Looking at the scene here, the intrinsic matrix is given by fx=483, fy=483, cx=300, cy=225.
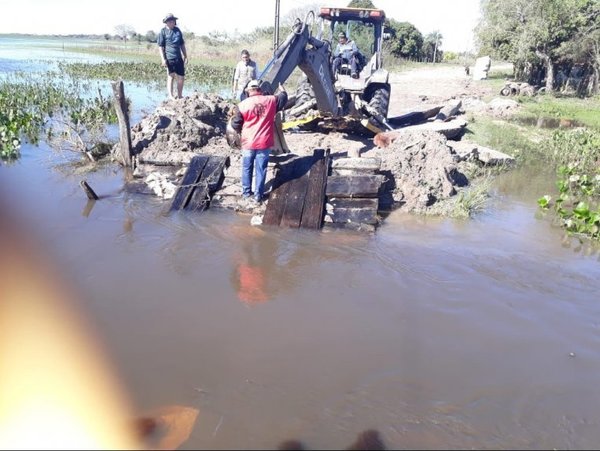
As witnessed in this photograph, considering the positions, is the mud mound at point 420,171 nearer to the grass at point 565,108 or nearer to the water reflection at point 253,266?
the water reflection at point 253,266

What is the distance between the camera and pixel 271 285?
4562mm

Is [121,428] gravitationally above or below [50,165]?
below

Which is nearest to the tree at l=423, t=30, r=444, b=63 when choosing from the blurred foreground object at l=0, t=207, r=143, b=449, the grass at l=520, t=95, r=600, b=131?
the grass at l=520, t=95, r=600, b=131

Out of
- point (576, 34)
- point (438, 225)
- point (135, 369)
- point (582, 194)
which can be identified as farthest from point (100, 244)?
point (576, 34)

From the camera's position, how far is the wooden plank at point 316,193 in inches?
242

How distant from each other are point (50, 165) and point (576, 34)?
872 inches

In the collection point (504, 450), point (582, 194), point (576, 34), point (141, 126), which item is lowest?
point (504, 450)

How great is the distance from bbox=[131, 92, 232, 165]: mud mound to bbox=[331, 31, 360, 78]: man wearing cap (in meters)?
2.96

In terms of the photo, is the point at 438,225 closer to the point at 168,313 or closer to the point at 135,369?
the point at 168,313

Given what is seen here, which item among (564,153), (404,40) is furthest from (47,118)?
(404,40)

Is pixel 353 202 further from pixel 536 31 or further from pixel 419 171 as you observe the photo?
pixel 536 31

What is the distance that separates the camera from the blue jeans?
256 inches

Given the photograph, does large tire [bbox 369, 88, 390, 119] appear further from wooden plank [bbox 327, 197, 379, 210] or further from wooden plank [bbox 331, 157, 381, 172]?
wooden plank [bbox 327, 197, 379, 210]

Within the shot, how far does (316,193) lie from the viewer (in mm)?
6508
